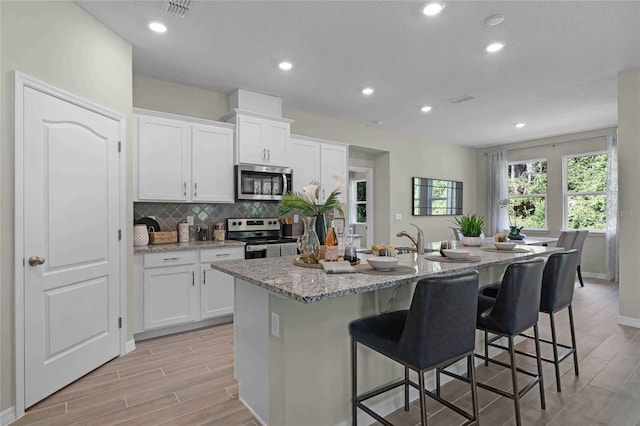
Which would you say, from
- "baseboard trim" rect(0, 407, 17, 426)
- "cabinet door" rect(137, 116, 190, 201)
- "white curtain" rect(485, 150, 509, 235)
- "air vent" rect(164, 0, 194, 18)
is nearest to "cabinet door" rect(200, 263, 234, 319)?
"cabinet door" rect(137, 116, 190, 201)

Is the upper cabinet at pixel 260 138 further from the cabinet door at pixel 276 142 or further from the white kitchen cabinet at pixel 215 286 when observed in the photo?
the white kitchen cabinet at pixel 215 286

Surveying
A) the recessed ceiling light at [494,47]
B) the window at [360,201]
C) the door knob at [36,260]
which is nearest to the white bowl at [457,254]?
the recessed ceiling light at [494,47]

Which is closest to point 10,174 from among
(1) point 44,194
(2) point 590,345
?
(1) point 44,194

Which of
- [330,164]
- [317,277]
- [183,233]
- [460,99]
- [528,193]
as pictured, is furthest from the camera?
[528,193]

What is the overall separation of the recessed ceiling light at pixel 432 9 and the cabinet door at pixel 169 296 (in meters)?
3.19

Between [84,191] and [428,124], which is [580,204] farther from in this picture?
[84,191]

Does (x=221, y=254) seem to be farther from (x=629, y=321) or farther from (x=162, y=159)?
(x=629, y=321)

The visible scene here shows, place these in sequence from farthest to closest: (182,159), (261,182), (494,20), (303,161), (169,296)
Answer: (303,161) < (261,182) < (182,159) < (169,296) < (494,20)

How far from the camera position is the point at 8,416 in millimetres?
2035

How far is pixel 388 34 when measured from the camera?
2.96m

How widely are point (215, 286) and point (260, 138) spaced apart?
1898 millimetres

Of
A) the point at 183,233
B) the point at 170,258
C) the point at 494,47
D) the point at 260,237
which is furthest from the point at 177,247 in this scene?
the point at 494,47

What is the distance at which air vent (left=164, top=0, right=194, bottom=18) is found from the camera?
2.52 meters

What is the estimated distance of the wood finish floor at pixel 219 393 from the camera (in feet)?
6.79
